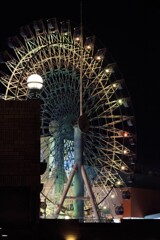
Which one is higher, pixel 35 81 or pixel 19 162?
pixel 35 81

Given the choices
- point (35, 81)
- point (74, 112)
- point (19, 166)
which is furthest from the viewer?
point (74, 112)

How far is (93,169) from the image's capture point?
36750 millimetres

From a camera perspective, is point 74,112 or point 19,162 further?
point 74,112

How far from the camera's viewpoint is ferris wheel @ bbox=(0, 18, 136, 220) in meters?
33.8

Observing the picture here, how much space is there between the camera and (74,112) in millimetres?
34938

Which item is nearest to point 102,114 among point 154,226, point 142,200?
point 154,226

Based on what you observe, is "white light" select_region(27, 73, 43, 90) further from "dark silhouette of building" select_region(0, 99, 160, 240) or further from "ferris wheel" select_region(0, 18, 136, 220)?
"ferris wheel" select_region(0, 18, 136, 220)

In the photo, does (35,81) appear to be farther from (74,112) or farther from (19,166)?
(74,112)

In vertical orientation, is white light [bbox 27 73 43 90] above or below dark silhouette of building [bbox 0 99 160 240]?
above

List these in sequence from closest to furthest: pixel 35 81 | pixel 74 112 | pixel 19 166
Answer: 1. pixel 19 166
2. pixel 35 81
3. pixel 74 112

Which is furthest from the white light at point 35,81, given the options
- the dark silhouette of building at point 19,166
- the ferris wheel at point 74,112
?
the ferris wheel at point 74,112

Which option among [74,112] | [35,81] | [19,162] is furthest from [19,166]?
[74,112]

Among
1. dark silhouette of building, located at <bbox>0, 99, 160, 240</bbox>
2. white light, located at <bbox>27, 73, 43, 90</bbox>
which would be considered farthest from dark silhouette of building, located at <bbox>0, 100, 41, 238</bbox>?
white light, located at <bbox>27, 73, 43, 90</bbox>

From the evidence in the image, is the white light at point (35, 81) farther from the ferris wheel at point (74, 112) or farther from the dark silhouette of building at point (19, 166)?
the ferris wheel at point (74, 112)
